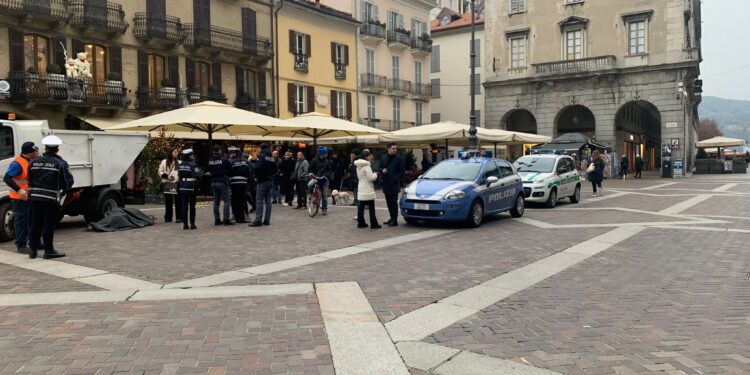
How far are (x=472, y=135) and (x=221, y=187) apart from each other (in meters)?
11.3

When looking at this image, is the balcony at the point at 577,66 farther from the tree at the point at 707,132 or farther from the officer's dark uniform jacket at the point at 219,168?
the tree at the point at 707,132

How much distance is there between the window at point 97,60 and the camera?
23.1 metres

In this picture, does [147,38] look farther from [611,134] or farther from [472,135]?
[611,134]

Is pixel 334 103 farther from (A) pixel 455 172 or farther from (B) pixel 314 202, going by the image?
(A) pixel 455 172

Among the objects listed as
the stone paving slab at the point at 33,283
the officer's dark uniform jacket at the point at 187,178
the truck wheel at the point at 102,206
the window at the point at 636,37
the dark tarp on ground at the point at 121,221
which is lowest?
the stone paving slab at the point at 33,283

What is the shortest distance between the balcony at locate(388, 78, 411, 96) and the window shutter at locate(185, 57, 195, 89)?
15.9 metres

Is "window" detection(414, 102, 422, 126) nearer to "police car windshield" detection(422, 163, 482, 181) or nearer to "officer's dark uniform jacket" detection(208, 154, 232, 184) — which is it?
"police car windshield" detection(422, 163, 482, 181)

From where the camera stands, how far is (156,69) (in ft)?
84.8

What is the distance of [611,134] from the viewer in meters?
39.9

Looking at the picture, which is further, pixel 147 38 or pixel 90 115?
pixel 147 38

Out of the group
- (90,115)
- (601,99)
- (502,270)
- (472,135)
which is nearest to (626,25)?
(601,99)


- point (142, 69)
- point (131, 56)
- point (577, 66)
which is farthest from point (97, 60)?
point (577, 66)

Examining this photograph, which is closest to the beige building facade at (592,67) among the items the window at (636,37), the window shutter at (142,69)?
the window at (636,37)

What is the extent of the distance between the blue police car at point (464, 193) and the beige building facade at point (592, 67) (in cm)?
2897
